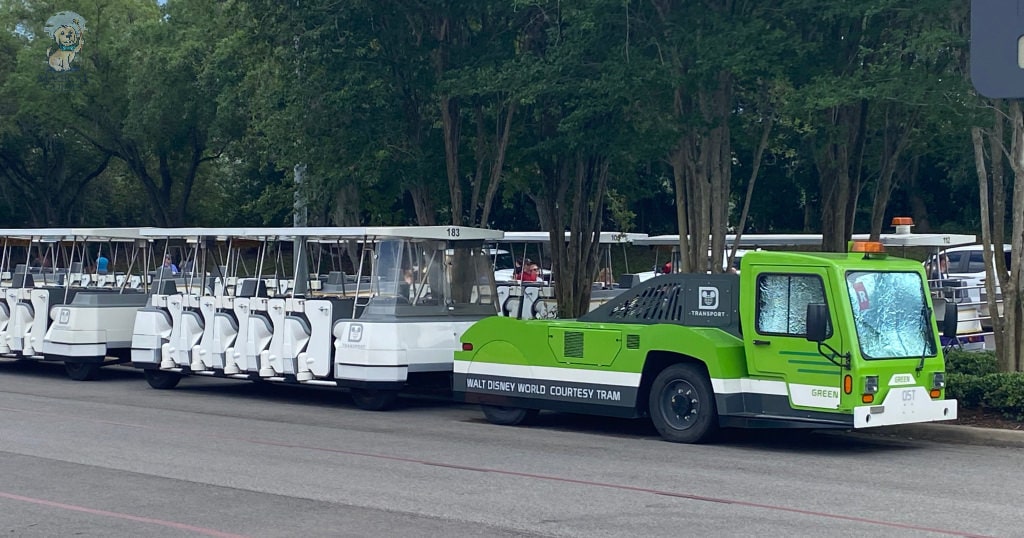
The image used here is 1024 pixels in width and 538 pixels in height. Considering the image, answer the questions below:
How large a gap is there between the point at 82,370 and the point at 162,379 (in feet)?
6.80

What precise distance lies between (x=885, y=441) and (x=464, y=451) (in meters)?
4.55

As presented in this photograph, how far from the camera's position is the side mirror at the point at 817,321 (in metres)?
12.3

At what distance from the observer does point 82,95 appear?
1879 inches

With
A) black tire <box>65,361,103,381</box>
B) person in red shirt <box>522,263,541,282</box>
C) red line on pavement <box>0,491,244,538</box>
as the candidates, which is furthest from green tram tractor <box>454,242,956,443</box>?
person in red shirt <box>522,263,541,282</box>

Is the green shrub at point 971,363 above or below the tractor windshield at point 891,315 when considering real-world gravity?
below

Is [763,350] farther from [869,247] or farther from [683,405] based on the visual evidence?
[869,247]

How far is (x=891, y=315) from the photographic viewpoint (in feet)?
42.7

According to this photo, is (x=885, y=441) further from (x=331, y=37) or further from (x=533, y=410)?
(x=331, y=37)

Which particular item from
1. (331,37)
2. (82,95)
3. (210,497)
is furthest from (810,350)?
(82,95)

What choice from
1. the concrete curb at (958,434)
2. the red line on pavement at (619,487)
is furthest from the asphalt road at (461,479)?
the concrete curb at (958,434)

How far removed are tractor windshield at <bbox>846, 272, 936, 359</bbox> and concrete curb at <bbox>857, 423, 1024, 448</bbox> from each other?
1.09 meters

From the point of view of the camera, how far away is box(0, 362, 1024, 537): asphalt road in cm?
913

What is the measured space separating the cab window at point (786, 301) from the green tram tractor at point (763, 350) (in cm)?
1

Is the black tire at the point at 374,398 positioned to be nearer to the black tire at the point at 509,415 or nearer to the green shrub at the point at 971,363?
the black tire at the point at 509,415
